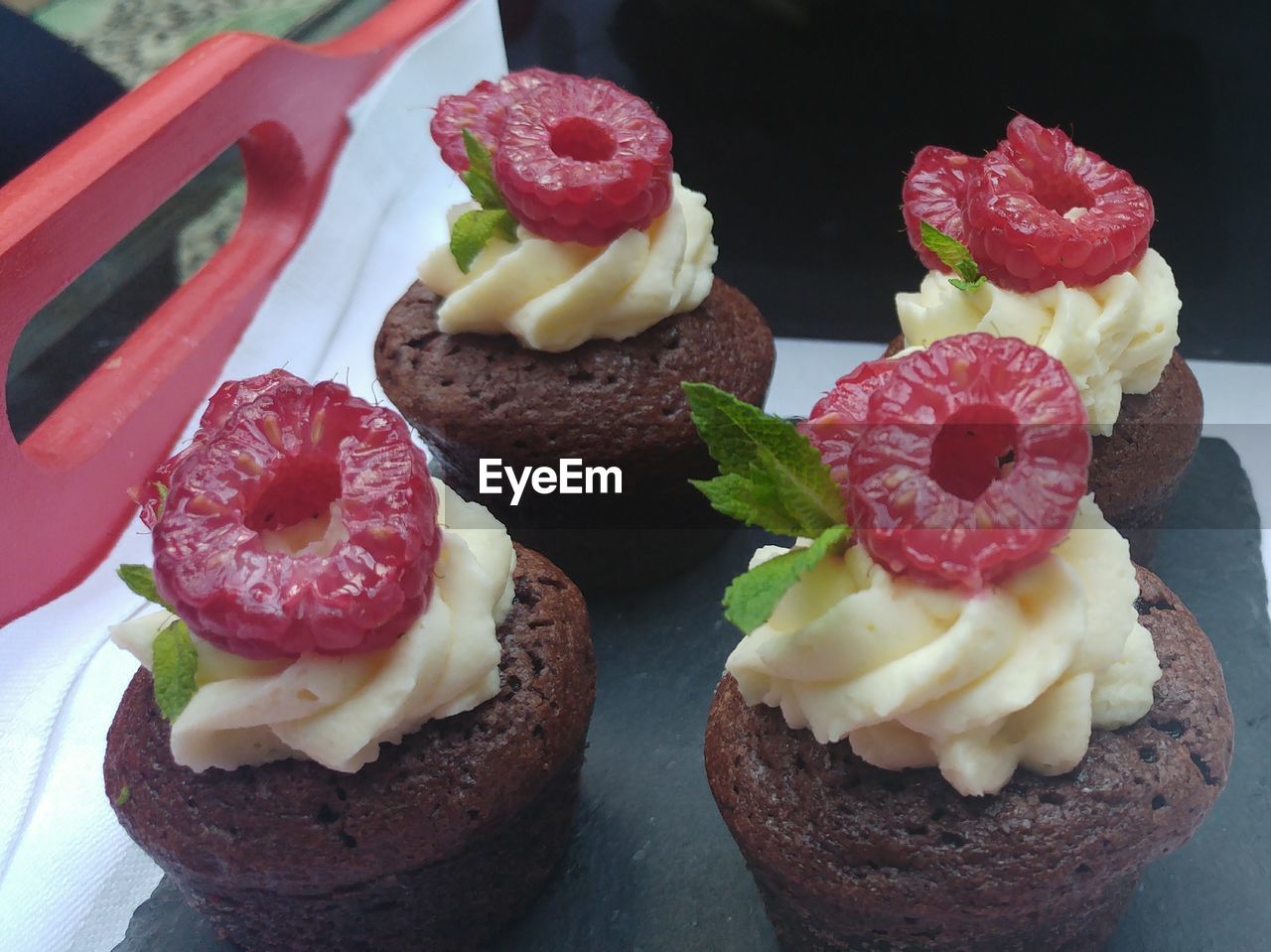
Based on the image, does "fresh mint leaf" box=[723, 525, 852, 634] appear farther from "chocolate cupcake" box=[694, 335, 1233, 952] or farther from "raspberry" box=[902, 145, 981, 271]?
"raspberry" box=[902, 145, 981, 271]

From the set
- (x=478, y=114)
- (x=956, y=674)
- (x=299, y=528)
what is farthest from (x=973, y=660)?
(x=478, y=114)

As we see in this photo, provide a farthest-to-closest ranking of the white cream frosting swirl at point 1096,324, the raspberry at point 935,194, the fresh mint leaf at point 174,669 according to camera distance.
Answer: the raspberry at point 935,194, the white cream frosting swirl at point 1096,324, the fresh mint leaf at point 174,669

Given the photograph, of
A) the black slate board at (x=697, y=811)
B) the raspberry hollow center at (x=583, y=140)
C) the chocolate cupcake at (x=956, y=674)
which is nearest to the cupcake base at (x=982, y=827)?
the chocolate cupcake at (x=956, y=674)

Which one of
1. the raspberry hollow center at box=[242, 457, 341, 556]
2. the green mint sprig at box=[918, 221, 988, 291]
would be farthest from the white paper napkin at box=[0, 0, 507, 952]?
the green mint sprig at box=[918, 221, 988, 291]

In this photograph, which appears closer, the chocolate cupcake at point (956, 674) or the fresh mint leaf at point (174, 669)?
the chocolate cupcake at point (956, 674)

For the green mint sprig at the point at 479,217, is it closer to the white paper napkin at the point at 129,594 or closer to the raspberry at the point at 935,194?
the white paper napkin at the point at 129,594

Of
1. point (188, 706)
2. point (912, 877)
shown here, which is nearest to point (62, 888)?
point (188, 706)
